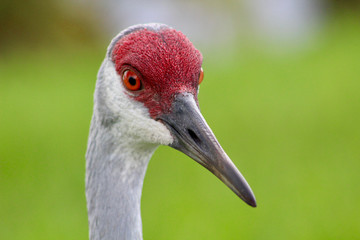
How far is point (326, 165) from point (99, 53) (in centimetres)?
727

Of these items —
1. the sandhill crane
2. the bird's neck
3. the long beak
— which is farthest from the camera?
the bird's neck

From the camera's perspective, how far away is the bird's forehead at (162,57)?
5.74ft

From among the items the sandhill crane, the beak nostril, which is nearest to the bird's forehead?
the sandhill crane

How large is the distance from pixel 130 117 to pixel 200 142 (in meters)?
0.32

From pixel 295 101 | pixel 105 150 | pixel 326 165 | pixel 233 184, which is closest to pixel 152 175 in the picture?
pixel 326 165

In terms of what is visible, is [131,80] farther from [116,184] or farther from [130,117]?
[116,184]

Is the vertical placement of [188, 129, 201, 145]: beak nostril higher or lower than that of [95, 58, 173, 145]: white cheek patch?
lower

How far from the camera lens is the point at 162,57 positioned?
175 cm

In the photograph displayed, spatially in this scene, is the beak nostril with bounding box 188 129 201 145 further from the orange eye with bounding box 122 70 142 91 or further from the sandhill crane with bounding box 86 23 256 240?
the orange eye with bounding box 122 70 142 91

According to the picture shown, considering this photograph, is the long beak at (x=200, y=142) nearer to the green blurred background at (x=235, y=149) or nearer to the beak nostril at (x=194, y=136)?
the beak nostril at (x=194, y=136)

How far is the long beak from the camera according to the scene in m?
1.63

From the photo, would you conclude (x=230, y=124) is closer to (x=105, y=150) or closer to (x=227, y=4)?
(x=105, y=150)

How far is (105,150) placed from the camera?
6.32 feet

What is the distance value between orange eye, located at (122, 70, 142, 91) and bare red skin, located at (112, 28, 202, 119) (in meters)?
0.02
